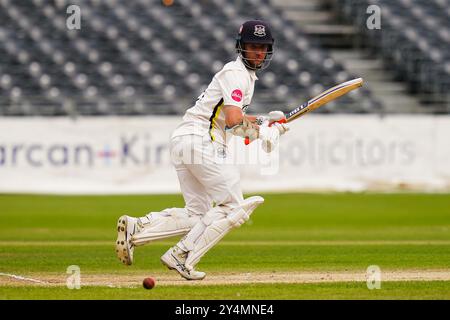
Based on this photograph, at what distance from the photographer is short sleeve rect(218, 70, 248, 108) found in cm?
796

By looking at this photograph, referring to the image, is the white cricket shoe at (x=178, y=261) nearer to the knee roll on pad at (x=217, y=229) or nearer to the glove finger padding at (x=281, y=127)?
the knee roll on pad at (x=217, y=229)

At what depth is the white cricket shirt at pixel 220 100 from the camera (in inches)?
315

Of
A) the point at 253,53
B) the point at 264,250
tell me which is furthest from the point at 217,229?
the point at 264,250

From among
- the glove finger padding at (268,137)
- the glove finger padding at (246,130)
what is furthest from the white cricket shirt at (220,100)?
the glove finger padding at (268,137)

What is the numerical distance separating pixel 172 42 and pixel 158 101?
2.83 meters

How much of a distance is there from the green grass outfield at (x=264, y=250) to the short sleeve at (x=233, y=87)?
57.9 inches

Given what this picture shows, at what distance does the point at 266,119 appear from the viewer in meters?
8.36

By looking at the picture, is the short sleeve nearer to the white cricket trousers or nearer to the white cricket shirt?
the white cricket shirt

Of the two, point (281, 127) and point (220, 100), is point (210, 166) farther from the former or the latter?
point (281, 127)

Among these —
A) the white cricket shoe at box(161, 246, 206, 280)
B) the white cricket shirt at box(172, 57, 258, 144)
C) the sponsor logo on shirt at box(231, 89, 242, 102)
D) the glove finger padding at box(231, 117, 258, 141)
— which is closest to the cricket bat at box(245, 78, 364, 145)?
the white cricket shirt at box(172, 57, 258, 144)

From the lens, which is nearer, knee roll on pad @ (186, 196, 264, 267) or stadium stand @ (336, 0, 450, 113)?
knee roll on pad @ (186, 196, 264, 267)

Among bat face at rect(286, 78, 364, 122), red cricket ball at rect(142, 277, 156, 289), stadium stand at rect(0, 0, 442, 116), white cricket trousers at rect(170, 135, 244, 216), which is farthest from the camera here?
stadium stand at rect(0, 0, 442, 116)
